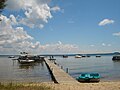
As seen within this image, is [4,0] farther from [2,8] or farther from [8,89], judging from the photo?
[8,89]

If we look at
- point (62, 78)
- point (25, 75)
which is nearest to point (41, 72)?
point (25, 75)

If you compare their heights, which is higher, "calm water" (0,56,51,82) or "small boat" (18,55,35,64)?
"small boat" (18,55,35,64)

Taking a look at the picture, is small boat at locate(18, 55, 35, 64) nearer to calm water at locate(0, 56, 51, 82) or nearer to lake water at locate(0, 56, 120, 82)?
lake water at locate(0, 56, 120, 82)

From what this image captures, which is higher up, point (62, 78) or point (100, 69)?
point (62, 78)

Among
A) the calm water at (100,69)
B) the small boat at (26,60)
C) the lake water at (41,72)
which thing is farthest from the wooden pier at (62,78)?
the small boat at (26,60)

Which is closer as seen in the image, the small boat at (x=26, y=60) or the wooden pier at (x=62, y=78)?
the wooden pier at (x=62, y=78)

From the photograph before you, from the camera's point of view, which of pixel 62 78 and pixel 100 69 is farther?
pixel 100 69

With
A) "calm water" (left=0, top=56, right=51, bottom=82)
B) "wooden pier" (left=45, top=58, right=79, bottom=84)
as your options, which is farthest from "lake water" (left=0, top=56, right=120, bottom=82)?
"wooden pier" (left=45, top=58, right=79, bottom=84)

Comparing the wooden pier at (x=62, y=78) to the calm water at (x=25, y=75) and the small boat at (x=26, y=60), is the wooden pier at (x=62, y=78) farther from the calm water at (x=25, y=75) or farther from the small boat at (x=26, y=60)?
the small boat at (x=26, y=60)

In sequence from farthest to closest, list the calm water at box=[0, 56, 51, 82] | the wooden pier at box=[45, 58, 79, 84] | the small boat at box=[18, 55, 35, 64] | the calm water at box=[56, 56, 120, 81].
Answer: the small boat at box=[18, 55, 35, 64]
the calm water at box=[56, 56, 120, 81]
the calm water at box=[0, 56, 51, 82]
the wooden pier at box=[45, 58, 79, 84]

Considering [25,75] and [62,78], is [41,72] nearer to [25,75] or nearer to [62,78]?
[25,75]

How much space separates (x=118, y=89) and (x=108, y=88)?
103 centimetres

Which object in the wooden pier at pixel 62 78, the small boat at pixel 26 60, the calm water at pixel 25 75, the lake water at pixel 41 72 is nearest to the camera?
the wooden pier at pixel 62 78

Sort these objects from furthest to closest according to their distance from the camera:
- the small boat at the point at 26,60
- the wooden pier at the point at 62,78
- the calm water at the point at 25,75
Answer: the small boat at the point at 26,60 → the calm water at the point at 25,75 → the wooden pier at the point at 62,78
